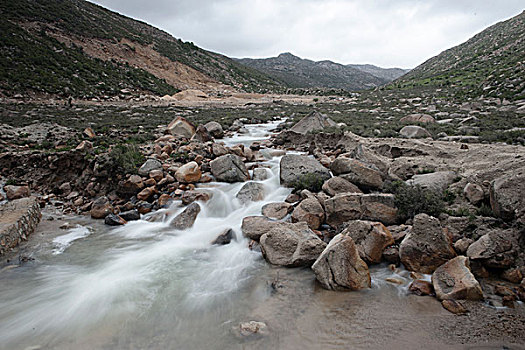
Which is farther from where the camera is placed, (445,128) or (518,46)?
(518,46)

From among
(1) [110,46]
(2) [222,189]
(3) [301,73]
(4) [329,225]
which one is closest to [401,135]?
(4) [329,225]

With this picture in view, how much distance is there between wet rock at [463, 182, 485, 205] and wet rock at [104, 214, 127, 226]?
970cm

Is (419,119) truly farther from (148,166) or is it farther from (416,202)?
(148,166)

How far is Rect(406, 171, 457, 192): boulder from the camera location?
23.5ft

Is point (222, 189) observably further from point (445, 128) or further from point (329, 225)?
point (445, 128)

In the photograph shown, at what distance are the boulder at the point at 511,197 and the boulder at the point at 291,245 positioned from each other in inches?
143

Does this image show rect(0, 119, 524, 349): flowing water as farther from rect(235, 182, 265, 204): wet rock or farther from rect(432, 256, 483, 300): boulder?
rect(235, 182, 265, 204): wet rock

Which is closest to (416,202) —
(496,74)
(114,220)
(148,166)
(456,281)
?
(456,281)

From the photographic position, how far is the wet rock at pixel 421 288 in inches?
189

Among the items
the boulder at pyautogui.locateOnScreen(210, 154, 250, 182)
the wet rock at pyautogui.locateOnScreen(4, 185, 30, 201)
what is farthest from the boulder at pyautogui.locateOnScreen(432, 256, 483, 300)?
the wet rock at pyautogui.locateOnScreen(4, 185, 30, 201)

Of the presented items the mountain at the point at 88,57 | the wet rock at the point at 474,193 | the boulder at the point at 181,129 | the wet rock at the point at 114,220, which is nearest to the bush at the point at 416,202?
the wet rock at the point at 474,193

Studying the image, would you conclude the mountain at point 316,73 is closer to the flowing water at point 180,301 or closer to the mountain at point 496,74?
the mountain at point 496,74

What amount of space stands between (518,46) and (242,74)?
5526 cm

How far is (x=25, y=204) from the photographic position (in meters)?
8.59
